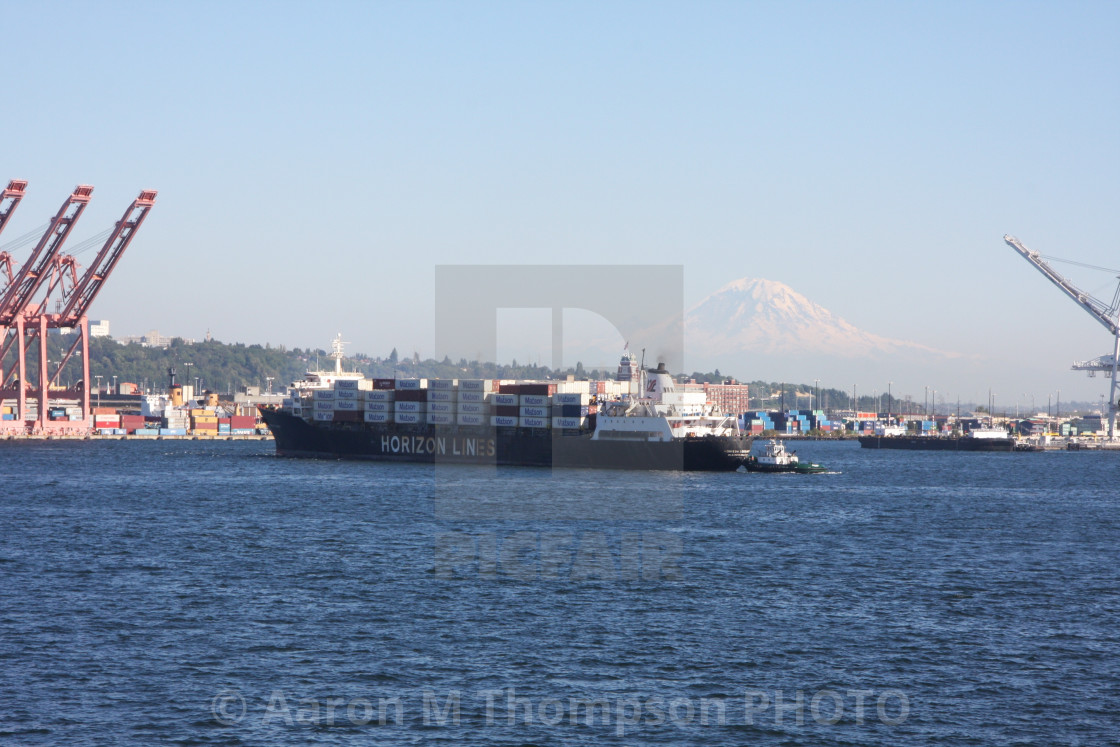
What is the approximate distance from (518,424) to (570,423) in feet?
12.7

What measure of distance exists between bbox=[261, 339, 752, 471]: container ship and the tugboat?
1197 millimetres

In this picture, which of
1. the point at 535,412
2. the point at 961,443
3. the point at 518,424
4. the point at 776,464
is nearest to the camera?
the point at 776,464

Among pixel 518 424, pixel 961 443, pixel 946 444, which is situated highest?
pixel 518 424

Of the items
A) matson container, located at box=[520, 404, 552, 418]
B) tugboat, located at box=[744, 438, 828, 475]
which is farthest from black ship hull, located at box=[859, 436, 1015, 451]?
matson container, located at box=[520, 404, 552, 418]

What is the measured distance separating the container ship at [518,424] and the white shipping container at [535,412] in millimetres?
61

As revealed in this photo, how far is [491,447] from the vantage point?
2591 inches

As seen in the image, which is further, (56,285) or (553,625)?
(56,285)

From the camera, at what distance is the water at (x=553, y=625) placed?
51.3ft

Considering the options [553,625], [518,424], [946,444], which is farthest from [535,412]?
[946,444]

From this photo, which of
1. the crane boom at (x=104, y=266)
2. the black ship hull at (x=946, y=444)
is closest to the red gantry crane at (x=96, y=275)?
the crane boom at (x=104, y=266)

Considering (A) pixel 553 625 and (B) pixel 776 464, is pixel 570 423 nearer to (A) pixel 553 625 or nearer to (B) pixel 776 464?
(B) pixel 776 464

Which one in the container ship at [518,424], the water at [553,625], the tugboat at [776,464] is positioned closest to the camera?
the water at [553,625]

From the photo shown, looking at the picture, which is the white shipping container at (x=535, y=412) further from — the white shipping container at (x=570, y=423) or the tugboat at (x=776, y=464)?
the tugboat at (x=776, y=464)

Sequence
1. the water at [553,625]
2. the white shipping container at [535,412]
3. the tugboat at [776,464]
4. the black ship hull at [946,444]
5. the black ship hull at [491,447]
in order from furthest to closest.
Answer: the black ship hull at [946,444]
the white shipping container at [535,412]
the tugboat at [776,464]
the black ship hull at [491,447]
the water at [553,625]
